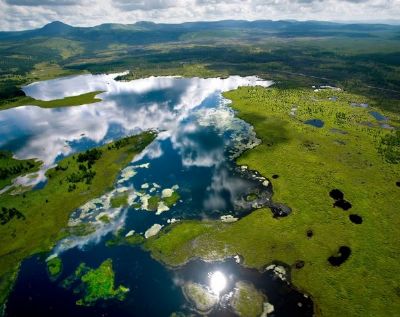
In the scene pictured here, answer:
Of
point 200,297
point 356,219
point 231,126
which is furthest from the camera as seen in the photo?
point 231,126

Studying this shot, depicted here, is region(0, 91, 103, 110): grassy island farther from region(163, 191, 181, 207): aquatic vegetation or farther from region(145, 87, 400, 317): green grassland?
region(163, 191, 181, 207): aquatic vegetation

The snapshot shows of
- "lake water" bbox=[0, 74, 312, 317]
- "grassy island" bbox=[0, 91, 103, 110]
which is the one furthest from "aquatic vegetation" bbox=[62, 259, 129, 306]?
"grassy island" bbox=[0, 91, 103, 110]

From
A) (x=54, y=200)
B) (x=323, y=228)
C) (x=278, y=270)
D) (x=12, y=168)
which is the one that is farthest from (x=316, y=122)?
(x=12, y=168)

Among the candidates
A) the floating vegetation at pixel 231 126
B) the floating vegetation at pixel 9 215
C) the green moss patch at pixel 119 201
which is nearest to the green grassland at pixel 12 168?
the floating vegetation at pixel 9 215

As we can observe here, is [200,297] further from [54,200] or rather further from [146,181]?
[54,200]

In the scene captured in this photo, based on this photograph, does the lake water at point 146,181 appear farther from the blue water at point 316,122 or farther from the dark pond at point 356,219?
the blue water at point 316,122

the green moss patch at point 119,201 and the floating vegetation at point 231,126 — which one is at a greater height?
the green moss patch at point 119,201
